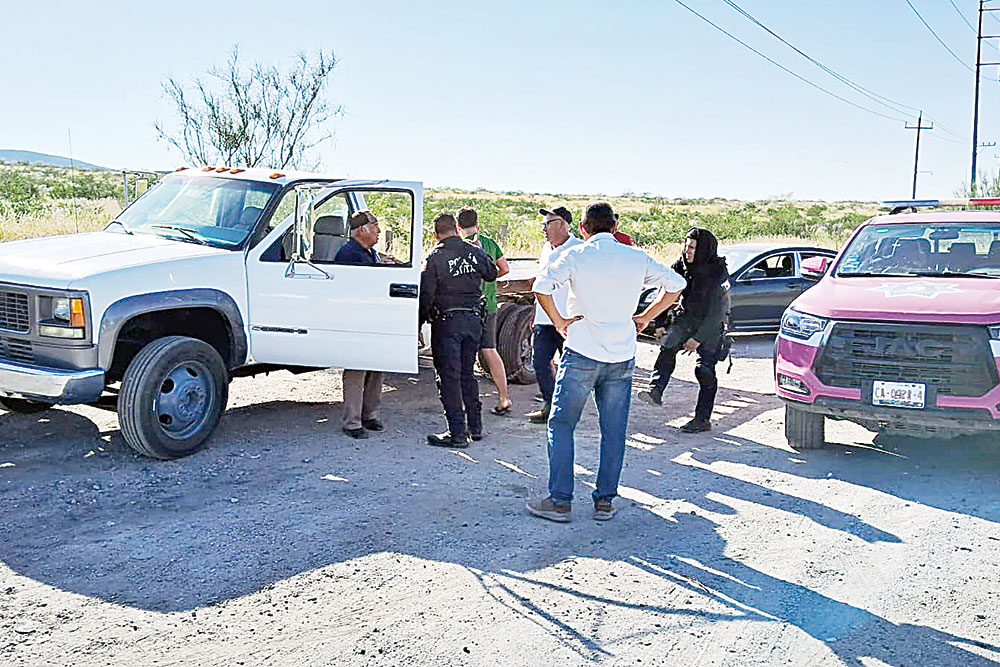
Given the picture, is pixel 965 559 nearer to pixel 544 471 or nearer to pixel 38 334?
pixel 544 471

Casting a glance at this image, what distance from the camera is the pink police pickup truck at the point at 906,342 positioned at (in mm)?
7047

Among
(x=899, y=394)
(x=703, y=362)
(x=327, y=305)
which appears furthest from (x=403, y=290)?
(x=899, y=394)

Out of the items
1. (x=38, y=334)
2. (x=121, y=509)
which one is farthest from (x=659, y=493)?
(x=38, y=334)

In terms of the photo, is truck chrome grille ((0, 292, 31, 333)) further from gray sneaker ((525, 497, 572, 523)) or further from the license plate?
the license plate

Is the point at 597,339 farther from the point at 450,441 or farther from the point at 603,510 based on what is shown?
the point at 450,441

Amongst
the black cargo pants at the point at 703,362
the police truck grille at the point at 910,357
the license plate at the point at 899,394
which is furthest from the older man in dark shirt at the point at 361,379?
the license plate at the point at 899,394

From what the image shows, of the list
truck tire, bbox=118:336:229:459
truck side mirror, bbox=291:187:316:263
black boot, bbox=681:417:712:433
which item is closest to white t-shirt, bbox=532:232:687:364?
truck side mirror, bbox=291:187:316:263

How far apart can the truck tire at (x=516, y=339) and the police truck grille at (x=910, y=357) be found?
3.65m

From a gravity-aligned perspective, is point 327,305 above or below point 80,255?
below

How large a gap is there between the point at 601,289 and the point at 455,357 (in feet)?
7.35

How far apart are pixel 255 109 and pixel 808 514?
583 inches

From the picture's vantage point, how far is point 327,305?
7844 mm

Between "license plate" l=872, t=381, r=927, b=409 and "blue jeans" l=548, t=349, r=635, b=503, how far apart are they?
2168mm

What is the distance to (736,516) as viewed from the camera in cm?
644
